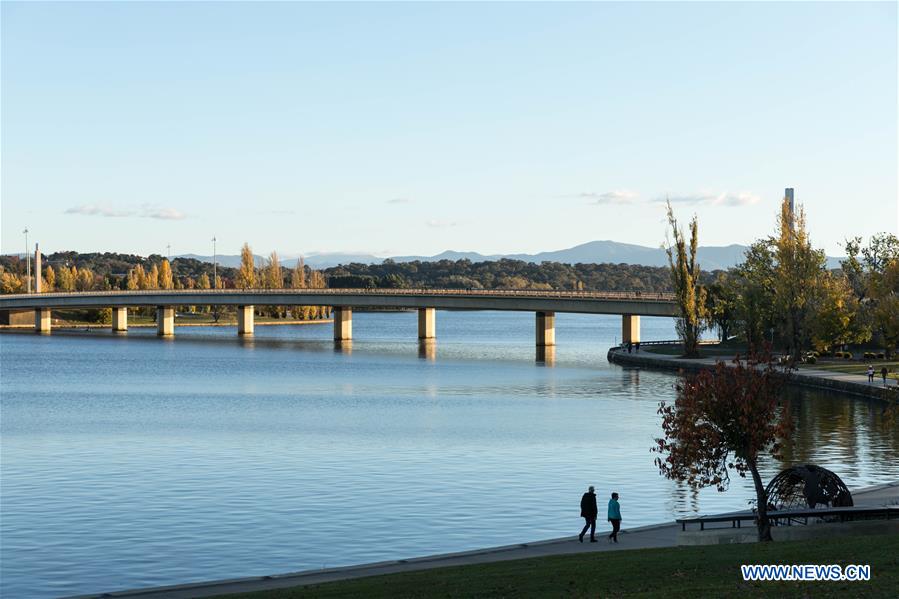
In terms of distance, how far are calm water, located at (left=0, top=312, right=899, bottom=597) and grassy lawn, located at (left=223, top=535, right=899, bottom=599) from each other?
239 inches

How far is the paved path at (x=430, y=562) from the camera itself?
25.7 m

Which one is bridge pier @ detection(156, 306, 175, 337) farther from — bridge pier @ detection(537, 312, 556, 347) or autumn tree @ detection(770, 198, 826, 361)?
autumn tree @ detection(770, 198, 826, 361)

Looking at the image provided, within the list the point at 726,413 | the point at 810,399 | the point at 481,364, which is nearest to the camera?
the point at 726,413

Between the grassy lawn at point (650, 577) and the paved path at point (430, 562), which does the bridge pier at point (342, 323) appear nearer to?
the paved path at point (430, 562)

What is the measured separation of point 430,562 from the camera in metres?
28.7

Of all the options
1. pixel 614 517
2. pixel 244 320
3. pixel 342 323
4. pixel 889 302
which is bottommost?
pixel 614 517

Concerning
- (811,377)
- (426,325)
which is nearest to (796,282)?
(811,377)

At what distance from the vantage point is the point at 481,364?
129125mm

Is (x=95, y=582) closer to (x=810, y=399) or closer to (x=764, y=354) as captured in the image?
(x=764, y=354)

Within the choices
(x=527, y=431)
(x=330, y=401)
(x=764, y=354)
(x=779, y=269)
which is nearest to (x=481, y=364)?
Result: (x=779, y=269)

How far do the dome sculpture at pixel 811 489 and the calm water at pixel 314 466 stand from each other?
515 cm

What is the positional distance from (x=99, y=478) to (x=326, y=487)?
9379mm

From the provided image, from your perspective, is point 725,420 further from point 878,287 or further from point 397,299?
point 397,299

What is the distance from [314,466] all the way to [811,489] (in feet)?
77.0
